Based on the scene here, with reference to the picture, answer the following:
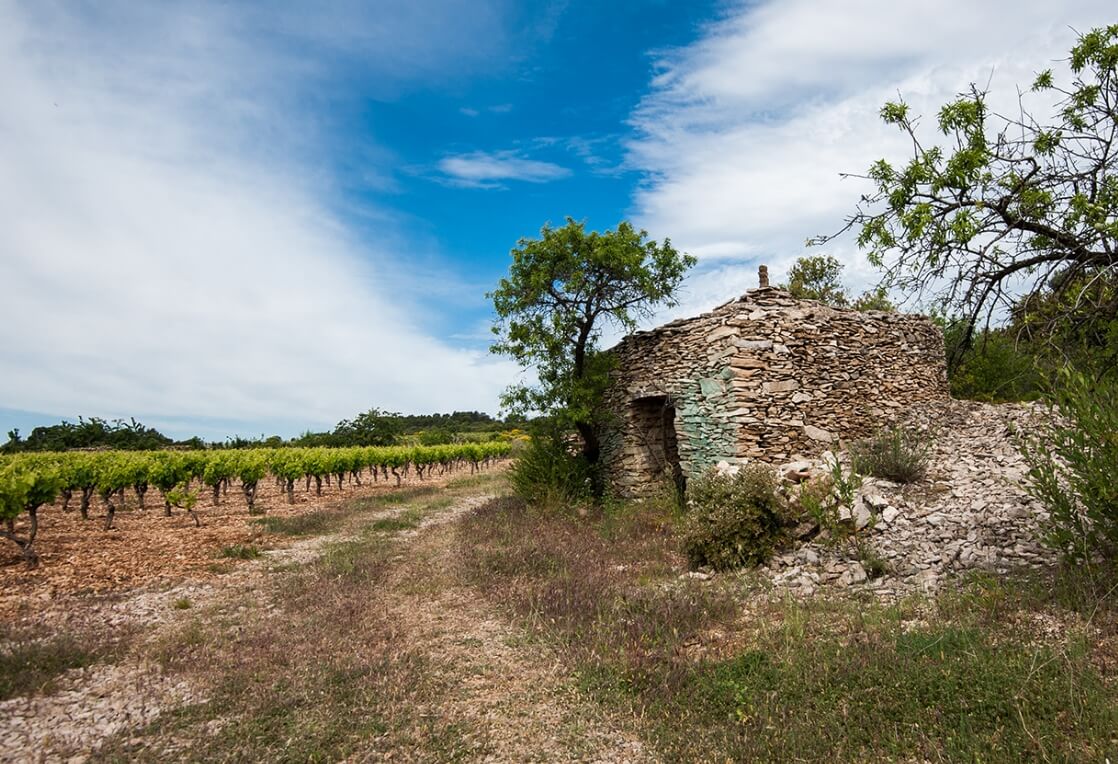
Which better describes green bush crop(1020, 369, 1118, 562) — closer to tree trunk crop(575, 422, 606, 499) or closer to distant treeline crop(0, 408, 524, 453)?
tree trunk crop(575, 422, 606, 499)

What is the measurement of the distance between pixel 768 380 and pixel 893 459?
2.44m

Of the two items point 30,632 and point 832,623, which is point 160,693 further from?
point 832,623

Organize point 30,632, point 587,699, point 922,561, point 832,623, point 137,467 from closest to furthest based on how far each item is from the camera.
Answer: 1. point 587,699
2. point 832,623
3. point 30,632
4. point 922,561
5. point 137,467

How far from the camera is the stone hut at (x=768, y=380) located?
9922 millimetres

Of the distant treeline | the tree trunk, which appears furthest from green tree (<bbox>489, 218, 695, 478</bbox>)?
the distant treeline

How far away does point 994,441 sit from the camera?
860 cm

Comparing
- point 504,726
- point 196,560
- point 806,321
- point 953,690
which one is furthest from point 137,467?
point 953,690

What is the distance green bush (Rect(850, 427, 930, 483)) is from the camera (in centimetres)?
798

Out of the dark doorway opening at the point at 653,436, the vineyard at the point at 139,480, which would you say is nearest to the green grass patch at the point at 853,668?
the dark doorway opening at the point at 653,436

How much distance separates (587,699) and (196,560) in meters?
8.04

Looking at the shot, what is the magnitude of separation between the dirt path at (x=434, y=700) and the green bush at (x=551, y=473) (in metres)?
5.72

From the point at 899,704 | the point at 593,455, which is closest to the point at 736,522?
the point at 899,704

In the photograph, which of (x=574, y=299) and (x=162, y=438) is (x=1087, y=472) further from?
(x=162, y=438)

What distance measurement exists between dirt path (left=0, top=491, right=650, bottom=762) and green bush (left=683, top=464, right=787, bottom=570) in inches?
113
